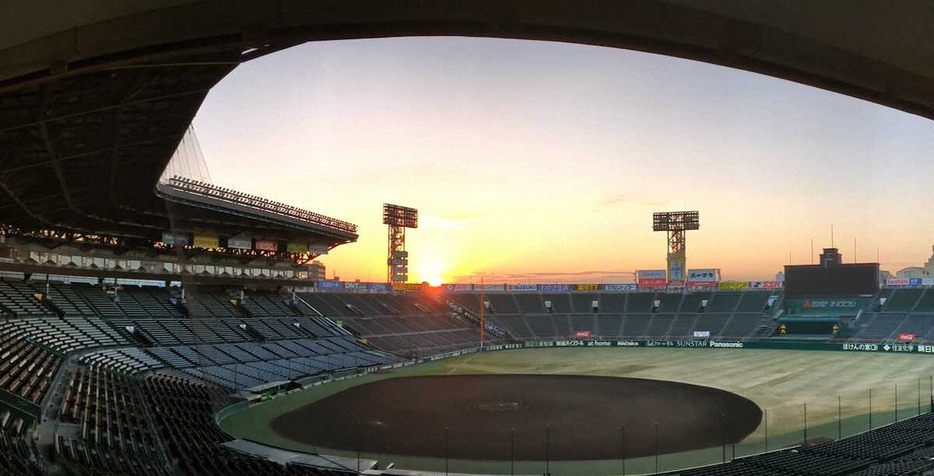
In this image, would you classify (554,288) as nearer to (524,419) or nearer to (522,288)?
(522,288)

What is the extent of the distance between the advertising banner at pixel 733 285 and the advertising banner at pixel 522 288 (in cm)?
2648

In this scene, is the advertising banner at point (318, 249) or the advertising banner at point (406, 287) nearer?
the advertising banner at point (318, 249)

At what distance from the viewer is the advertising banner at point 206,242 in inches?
1913

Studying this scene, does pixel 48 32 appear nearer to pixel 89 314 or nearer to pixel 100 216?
pixel 100 216

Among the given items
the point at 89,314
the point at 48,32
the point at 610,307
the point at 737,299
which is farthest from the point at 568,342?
the point at 48,32

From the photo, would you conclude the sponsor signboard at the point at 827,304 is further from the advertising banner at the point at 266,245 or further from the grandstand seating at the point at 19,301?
the grandstand seating at the point at 19,301

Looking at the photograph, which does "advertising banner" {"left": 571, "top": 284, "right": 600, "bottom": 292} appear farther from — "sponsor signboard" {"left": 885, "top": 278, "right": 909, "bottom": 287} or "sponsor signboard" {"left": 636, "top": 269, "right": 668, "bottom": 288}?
"sponsor signboard" {"left": 885, "top": 278, "right": 909, "bottom": 287}

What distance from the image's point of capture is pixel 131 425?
891 inches

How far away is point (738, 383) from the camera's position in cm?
4469

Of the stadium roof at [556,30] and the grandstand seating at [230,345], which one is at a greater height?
the stadium roof at [556,30]

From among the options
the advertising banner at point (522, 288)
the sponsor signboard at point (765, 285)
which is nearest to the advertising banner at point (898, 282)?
the sponsor signboard at point (765, 285)

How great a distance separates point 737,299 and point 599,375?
42022 millimetres

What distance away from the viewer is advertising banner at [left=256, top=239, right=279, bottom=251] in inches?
2148

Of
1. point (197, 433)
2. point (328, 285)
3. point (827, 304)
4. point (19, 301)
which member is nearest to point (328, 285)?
point (328, 285)
